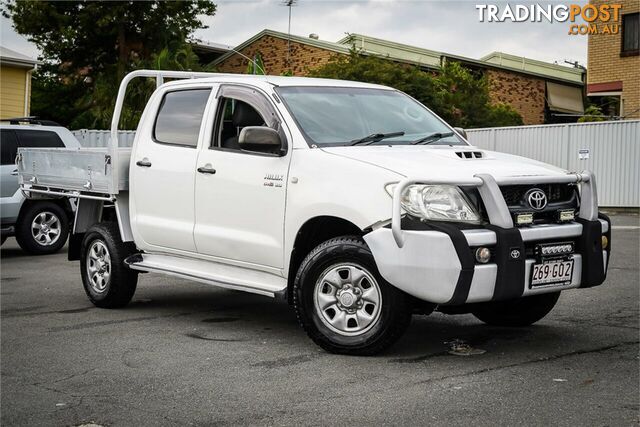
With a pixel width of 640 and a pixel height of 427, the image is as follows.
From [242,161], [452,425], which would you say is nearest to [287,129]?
[242,161]

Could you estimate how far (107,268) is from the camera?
8594 millimetres

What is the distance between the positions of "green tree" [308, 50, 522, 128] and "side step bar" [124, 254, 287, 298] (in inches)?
1050

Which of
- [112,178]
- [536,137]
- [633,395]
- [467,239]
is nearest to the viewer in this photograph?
[633,395]

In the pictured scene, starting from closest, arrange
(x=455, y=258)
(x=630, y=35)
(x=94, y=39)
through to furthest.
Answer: (x=455, y=258), (x=630, y=35), (x=94, y=39)

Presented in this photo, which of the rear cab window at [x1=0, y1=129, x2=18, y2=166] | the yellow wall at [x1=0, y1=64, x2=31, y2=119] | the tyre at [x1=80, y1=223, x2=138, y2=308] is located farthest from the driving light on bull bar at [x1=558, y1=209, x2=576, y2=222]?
the yellow wall at [x1=0, y1=64, x2=31, y2=119]

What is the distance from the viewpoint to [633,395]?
207 inches

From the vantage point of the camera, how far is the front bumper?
5.76 m

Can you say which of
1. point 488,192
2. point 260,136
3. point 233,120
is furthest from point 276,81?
point 488,192

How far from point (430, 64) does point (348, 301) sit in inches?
1455

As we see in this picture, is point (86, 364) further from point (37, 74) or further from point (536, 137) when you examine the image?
point (37, 74)

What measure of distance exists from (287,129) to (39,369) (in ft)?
7.73

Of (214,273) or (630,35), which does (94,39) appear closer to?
(630,35)

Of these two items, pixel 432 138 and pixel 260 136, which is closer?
pixel 260 136

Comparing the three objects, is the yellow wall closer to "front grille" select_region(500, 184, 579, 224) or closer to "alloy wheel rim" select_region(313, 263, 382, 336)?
"alloy wheel rim" select_region(313, 263, 382, 336)
